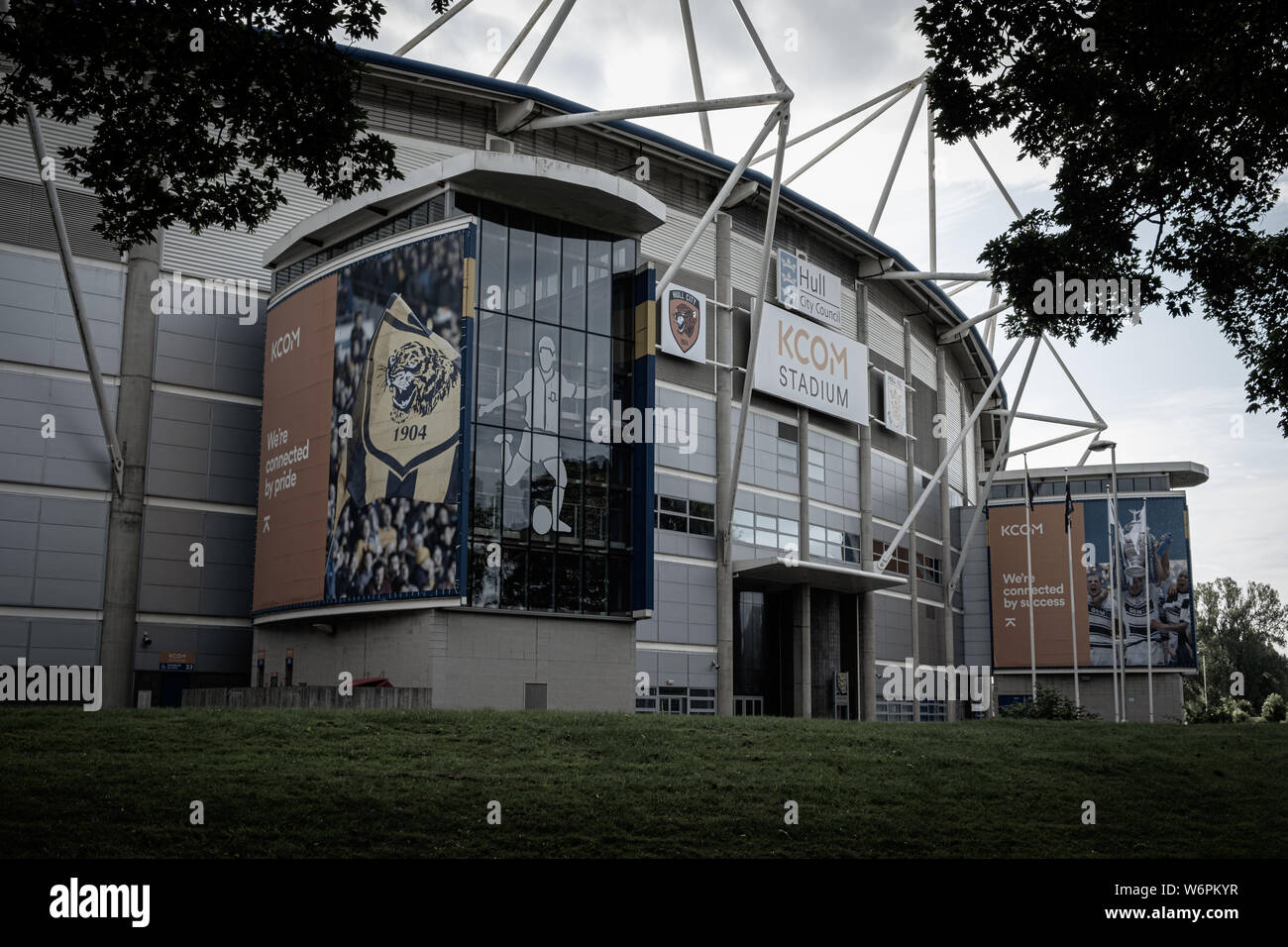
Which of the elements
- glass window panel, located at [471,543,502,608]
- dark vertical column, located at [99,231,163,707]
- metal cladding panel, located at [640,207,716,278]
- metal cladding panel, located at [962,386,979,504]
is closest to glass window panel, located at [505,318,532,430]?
glass window panel, located at [471,543,502,608]

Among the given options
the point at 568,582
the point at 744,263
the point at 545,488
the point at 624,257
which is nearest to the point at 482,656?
the point at 568,582

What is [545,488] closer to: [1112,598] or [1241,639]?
[1112,598]

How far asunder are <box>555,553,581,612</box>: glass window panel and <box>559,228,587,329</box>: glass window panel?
6852mm

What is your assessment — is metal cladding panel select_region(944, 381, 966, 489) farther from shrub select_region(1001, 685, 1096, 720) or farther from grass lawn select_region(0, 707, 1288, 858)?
grass lawn select_region(0, 707, 1288, 858)

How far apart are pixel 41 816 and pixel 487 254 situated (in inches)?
899

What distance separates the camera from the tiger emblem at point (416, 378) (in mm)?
32938

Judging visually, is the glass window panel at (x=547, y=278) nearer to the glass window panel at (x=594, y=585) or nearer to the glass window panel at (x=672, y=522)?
the glass window panel at (x=594, y=585)

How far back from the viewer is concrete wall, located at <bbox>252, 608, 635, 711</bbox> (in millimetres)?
31844

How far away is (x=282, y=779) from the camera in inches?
641

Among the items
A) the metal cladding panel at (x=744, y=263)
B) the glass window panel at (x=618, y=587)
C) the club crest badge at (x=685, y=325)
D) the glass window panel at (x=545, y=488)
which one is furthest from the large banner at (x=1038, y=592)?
the glass window panel at (x=545, y=488)

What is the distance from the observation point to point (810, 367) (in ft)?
176

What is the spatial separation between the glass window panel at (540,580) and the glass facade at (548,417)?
0.09 ft
